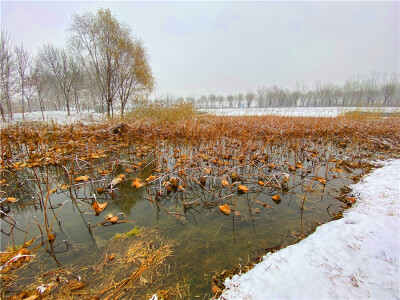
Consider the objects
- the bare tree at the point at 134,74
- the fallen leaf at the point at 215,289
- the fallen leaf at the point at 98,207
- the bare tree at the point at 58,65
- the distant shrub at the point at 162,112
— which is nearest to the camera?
the fallen leaf at the point at 215,289

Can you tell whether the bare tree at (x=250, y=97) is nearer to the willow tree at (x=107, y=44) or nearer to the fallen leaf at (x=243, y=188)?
the willow tree at (x=107, y=44)

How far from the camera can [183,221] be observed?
170 centimetres

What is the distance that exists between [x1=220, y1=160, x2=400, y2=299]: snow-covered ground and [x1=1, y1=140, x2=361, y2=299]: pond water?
0.61 ft

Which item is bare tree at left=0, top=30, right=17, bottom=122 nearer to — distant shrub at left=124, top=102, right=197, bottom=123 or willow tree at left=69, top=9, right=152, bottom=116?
willow tree at left=69, top=9, right=152, bottom=116

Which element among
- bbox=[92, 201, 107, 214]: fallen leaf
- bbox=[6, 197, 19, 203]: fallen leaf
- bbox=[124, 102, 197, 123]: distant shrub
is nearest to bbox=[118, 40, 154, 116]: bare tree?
bbox=[124, 102, 197, 123]: distant shrub

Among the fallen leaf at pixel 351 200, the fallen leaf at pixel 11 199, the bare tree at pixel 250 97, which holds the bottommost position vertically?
the fallen leaf at pixel 351 200

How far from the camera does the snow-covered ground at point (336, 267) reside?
90cm

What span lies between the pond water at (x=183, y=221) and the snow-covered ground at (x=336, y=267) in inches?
7.3

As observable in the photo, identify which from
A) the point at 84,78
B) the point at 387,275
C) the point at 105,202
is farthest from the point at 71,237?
the point at 84,78

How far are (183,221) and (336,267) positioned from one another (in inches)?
51.0

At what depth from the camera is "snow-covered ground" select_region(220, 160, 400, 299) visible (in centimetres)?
90

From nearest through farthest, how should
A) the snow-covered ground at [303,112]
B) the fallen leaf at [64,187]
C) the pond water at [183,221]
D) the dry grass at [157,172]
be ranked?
the pond water at [183,221] < the dry grass at [157,172] < the fallen leaf at [64,187] < the snow-covered ground at [303,112]

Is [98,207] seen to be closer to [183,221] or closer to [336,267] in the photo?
[183,221]

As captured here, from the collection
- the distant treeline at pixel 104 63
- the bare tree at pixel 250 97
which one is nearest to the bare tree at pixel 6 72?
the distant treeline at pixel 104 63
